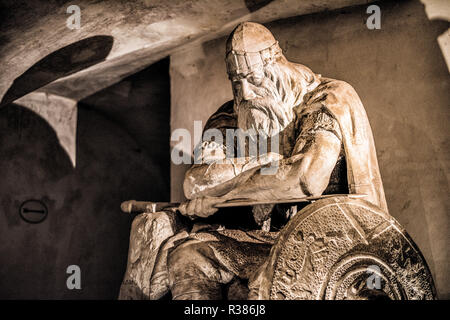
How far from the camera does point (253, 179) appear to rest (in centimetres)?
252

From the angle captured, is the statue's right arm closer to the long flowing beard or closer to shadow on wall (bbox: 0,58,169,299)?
the long flowing beard

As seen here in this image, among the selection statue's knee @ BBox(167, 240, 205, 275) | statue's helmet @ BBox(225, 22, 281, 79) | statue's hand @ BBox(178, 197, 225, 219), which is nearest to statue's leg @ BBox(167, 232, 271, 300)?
statue's knee @ BBox(167, 240, 205, 275)

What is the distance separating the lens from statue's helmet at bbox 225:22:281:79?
2719 mm

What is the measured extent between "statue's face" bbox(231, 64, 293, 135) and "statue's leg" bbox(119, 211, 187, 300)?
647mm

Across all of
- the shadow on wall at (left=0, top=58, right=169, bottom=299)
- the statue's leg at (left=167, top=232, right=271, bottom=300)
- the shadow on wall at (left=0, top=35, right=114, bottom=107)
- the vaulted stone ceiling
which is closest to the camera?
the statue's leg at (left=167, top=232, right=271, bottom=300)

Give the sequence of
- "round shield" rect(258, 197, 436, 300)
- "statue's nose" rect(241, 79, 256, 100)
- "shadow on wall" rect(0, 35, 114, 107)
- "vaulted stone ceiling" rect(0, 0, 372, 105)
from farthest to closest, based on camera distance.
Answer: "shadow on wall" rect(0, 35, 114, 107) → "vaulted stone ceiling" rect(0, 0, 372, 105) → "statue's nose" rect(241, 79, 256, 100) → "round shield" rect(258, 197, 436, 300)

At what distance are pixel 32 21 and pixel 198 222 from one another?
1512mm

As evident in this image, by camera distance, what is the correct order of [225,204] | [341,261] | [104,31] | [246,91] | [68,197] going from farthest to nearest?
[68,197]
[104,31]
[246,91]
[225,204]
[341,261]

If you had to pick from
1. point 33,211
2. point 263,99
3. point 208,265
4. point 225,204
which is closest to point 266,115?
point 263,99

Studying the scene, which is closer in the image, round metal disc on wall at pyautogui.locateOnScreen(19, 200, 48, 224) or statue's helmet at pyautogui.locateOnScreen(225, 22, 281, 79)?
statue's helmet at pyautogui.locateOnScreen(225, 22, 281, 79)

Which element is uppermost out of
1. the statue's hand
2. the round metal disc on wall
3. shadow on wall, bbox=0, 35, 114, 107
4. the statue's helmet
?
shadow on wall, bbox=0, 35, 114, 107

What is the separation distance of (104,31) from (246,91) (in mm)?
1413

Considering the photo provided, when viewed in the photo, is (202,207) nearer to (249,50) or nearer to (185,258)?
(185,258)

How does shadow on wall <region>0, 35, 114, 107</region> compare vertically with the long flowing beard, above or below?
above
